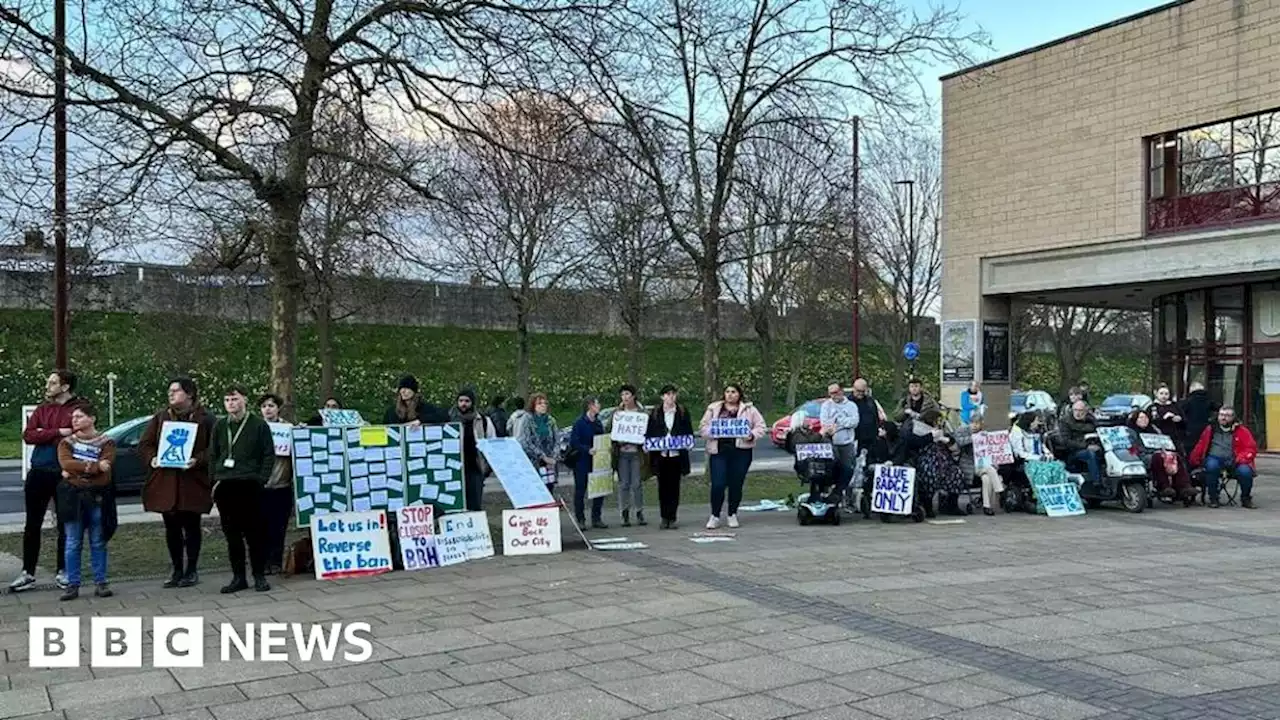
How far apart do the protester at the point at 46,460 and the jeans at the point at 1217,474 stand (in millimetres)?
14521

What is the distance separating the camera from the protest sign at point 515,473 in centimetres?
1150

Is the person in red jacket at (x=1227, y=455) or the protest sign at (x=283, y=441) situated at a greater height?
the protest sign at (x=283, y=441)

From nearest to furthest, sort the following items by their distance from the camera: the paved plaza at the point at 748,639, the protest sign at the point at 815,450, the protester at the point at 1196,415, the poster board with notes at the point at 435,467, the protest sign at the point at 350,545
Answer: the paved plaza at the point at 748,639, the protest sign at the point at 350,545, the poster board with notes at the point at 435,467, the protest sign at the point at 815,450, the protester at the point at 1196,415

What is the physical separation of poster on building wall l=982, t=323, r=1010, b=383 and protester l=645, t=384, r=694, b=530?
18661mm

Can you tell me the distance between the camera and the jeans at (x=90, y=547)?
9039 millimetres

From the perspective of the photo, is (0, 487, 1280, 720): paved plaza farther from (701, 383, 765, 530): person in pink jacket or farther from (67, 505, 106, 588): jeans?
(701, 383, 765, 530): person in pink jacket

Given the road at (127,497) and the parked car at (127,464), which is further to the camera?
the parked car at (127,464)

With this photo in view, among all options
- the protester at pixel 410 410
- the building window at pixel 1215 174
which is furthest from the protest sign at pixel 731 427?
the building window at pixel 1215 174

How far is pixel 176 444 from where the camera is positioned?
9.33m

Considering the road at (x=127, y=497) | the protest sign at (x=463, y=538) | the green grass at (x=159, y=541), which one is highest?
the protest sign at (x=463, y=538)

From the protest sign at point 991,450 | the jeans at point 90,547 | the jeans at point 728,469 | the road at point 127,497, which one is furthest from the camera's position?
the road at point 127,497

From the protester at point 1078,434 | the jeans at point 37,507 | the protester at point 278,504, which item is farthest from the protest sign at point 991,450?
the jeans at point 37,507

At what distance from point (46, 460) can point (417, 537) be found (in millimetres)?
3231

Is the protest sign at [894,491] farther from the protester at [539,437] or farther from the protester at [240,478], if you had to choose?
the protester at [240,478]
